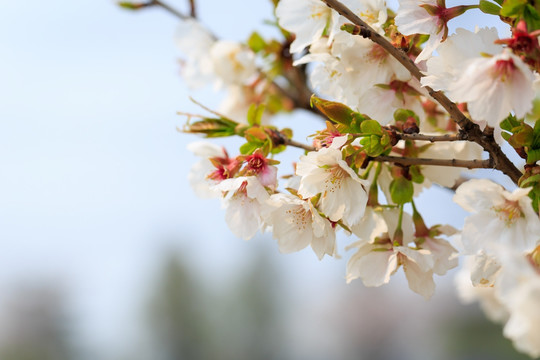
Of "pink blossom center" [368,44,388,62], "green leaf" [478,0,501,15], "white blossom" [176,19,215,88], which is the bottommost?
"white blossom" [176,19,215,88]

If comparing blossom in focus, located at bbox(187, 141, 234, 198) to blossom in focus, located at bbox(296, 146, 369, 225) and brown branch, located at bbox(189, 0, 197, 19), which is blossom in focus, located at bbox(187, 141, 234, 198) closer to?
blossom in focus, located at bbox(296, 146, 369, 225)

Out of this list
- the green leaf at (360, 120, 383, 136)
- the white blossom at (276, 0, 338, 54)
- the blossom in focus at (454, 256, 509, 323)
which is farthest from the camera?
the blossom in focus at (454, 256, 509, 323)

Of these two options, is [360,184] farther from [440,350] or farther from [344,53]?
[440,350]

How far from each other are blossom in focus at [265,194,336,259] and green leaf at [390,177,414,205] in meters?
0.10

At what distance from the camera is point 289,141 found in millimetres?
683

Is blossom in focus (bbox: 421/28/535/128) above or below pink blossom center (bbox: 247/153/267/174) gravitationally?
above

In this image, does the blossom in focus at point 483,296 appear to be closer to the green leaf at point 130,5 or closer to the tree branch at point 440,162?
the tree branch at point 440,162

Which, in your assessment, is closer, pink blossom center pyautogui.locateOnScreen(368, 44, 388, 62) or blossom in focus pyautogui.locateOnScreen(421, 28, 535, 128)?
blossom in focus pyautogui.locateOnScreen(421, 28, 535, 128)

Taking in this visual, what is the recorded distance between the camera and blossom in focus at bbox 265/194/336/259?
0.58 metres

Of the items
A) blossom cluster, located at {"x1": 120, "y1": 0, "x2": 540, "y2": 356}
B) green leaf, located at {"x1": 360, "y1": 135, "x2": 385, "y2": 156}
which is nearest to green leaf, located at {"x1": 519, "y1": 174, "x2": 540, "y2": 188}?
blossom cluster, located at {"x1": 120, "y1": 0, "x2": 540, "y2": 356}

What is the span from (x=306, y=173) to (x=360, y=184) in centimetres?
6

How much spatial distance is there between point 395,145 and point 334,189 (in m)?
0.12

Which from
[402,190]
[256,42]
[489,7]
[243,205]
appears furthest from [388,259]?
[256,42]

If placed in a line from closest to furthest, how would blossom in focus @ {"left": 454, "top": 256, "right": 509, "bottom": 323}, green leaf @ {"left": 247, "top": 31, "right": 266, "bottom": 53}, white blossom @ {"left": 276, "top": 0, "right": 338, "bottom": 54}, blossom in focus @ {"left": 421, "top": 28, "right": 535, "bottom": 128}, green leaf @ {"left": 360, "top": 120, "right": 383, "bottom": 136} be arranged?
blossom in focus @ {"left": 421, "top": 28, "right": 535, "bottom": 128}
green leaf @ {"left": 360, "top": 120, "right": 383, "bottom": 136}
white blossom @ {"left": 276, "top": 0, "right": 338, "bottom": 54}
green leaf @ {"left": 247, "top": 31, "right": 266, "bottom": 53}
blossom in focus @ {"left": 454, "top": 256, "right": 509, "bottom": 323}
